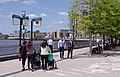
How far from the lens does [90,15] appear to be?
30.4 m

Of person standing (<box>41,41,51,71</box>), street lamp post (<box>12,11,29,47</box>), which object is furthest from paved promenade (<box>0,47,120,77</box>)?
street lamp post (<box>12,11,29,47</box>)

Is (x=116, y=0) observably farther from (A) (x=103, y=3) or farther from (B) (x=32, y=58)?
(B) (x=32, y=58)

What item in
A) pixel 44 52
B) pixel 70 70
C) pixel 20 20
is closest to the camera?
pixel 44 52

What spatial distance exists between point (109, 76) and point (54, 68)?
419 centimetres

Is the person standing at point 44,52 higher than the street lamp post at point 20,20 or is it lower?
lower

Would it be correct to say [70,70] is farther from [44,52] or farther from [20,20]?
[20,20]

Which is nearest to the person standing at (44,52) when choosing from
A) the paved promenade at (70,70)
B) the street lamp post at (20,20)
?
the paved promenade at (70,70)

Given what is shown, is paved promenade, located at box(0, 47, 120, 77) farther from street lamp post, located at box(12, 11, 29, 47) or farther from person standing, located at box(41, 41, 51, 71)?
street lamp post, located at box(12, 11, 29, 47)

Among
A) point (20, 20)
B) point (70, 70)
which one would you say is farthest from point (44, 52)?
point (20, 20)

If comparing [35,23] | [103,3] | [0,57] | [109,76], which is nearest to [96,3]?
[103,3]

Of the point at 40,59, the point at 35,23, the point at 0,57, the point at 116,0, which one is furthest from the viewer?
the point at 116,0

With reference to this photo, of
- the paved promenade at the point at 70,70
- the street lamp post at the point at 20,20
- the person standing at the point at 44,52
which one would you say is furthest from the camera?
the street lamp post at the point at 20,20

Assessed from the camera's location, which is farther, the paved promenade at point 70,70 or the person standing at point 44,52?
the person standing at point 44,52

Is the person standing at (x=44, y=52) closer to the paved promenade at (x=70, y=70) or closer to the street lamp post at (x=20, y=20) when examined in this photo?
the paved promenade at (x=70, y=70)
